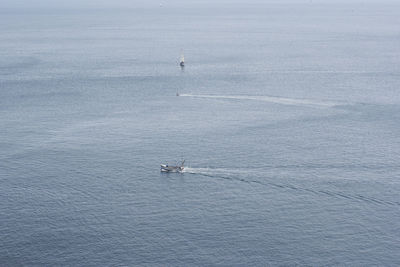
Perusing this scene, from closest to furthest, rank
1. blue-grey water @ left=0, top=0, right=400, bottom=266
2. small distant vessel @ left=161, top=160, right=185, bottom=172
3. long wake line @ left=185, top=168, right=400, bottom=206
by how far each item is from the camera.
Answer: blue-grey water @ left=0, top=0, right=400, bottom=266 → long wake line @ left=185, top=168, right=400, bottom=206 → small distant vessel @ left=161, top=160, right=185, bottom=172

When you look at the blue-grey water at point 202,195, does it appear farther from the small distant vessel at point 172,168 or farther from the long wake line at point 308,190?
the small distant vessel at point 172,168

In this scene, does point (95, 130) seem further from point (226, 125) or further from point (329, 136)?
point (329, 136)

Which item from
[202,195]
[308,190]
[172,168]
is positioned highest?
[172,168]

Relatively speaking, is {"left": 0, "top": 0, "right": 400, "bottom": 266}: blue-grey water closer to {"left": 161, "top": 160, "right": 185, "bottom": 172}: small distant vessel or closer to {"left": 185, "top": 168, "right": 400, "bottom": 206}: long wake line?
{"left": 185, "top": 168, "right": 400, "bottom": 206}: long wake line

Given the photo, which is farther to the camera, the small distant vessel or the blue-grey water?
the small distant vessel

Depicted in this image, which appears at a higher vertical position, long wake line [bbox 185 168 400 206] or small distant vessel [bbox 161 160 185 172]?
small distant vessel [bbox 161 160 185 172]

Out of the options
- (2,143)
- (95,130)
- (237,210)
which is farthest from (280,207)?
(2,143)

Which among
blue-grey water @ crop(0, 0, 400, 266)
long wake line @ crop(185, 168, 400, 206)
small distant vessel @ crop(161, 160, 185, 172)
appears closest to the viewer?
blue-grey water @ crop(0, 0, 400, 266)

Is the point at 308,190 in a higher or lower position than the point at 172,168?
lower

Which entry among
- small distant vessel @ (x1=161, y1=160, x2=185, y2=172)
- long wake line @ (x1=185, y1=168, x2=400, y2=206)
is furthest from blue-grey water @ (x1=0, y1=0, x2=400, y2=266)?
small distant vessel @ (x1=161, y1=160, x2=185, y2=172)

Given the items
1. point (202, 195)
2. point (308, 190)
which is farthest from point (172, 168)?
point (308, 190)

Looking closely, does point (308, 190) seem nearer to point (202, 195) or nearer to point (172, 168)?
point (202, 195)
